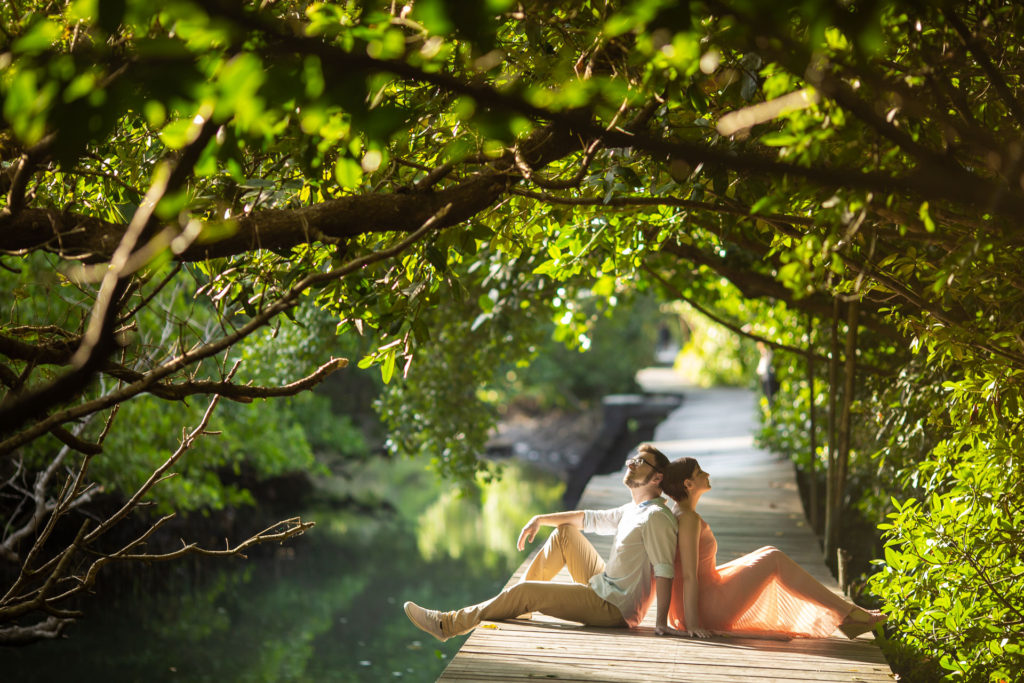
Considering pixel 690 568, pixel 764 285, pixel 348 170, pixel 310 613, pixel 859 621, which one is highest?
pixel 348 170

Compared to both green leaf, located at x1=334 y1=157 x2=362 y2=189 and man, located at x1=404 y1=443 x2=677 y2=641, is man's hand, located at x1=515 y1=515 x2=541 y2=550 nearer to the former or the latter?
man, located at x1=404 y1=443 x2=677 y2=641

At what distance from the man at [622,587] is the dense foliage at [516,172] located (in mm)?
994

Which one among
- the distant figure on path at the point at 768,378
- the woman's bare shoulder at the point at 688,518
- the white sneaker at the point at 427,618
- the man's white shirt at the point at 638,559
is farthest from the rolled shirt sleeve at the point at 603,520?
the distant figure on path at the point at 768,378

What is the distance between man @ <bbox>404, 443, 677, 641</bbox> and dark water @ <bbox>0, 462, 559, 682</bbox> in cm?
411

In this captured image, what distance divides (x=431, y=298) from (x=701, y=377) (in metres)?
19.8

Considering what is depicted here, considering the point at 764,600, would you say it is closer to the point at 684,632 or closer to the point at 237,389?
the point at 684,632

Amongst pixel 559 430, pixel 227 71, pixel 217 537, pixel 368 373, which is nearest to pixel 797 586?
pixel 227 71

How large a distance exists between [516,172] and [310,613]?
317 inches

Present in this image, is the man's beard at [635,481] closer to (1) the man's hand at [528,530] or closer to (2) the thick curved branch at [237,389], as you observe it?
(1) the man's hand at [528,530]

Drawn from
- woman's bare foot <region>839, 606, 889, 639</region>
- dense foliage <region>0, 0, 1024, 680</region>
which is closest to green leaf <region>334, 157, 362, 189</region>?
dense foliage <region>0, 0, 1024, 680</region>

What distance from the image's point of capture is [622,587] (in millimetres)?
4453

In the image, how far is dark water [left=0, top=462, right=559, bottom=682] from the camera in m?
8.23

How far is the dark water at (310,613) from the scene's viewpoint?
8227 millimetres

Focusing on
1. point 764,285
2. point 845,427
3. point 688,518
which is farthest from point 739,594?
point 764,285
